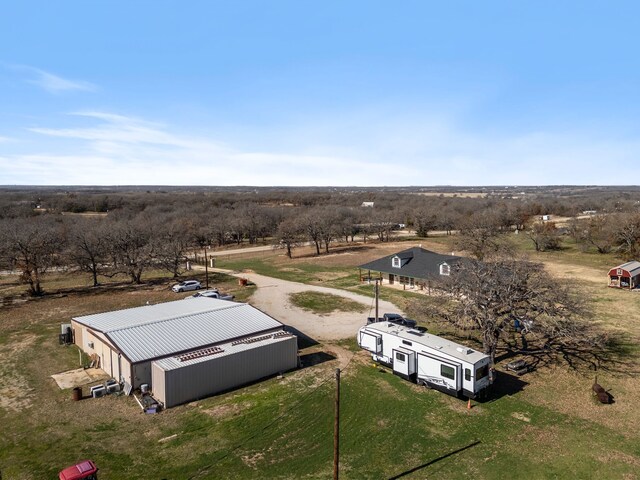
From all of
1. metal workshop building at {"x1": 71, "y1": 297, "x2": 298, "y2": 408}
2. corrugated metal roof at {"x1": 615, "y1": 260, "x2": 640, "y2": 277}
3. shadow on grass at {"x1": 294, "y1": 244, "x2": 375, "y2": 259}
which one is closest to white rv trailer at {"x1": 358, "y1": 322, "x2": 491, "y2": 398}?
metal workshop building at {"x1": 71, "y1": 297, "x2": 298, "y2": 408}

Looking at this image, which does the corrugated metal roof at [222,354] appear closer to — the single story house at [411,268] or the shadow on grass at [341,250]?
the single story house at [411,268]

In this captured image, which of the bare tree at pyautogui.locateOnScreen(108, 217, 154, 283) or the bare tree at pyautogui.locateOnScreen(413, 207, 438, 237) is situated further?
the bare tree at pyautogui.locateOnScreen(413, 207, 438, 237)

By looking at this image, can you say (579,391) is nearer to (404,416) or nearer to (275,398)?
(404,416)

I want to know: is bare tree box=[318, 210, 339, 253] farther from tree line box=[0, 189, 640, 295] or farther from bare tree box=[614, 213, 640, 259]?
bare tree box=[614, 213, 640, 259]

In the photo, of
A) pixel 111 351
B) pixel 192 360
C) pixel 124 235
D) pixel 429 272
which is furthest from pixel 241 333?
pixel 124 235

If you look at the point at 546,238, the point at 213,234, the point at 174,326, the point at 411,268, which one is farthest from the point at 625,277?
the point at 213,234
